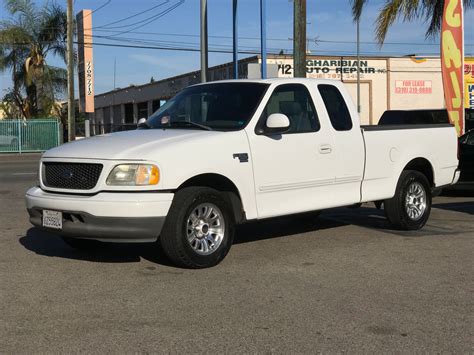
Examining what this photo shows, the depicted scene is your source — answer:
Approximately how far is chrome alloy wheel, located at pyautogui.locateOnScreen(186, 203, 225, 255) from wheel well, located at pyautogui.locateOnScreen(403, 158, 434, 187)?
3.28m

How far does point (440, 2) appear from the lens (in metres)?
16.5

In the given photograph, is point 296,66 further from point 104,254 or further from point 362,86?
point 362,86

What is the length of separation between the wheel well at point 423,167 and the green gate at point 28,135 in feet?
89.5

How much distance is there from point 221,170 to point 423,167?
3.73 metres

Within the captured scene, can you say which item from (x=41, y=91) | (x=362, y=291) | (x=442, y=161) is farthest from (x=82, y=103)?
(x=362, y=291)

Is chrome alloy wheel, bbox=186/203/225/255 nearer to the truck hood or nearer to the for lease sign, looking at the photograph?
the truck hood

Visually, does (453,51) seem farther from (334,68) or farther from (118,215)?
(334,68)

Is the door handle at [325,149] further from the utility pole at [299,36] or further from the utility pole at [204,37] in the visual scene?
the utility pole at [204,37]

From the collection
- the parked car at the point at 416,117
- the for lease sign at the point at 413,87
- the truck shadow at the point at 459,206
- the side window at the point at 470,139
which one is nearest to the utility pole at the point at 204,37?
the parked car at the point at 416,117

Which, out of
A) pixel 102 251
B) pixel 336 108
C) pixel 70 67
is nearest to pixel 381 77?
pixel 70 67

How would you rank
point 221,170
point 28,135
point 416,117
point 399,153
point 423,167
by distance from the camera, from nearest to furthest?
point 221,170 → point 399,153 → point 423,167 → point 416,117 → point 28,135

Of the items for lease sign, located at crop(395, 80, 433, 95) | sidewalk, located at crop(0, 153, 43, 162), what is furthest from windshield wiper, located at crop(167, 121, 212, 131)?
for lease sign, located at crop(395, 80, 433, 95)

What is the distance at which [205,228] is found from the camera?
6.09 m

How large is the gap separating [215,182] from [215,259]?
2.61ft
